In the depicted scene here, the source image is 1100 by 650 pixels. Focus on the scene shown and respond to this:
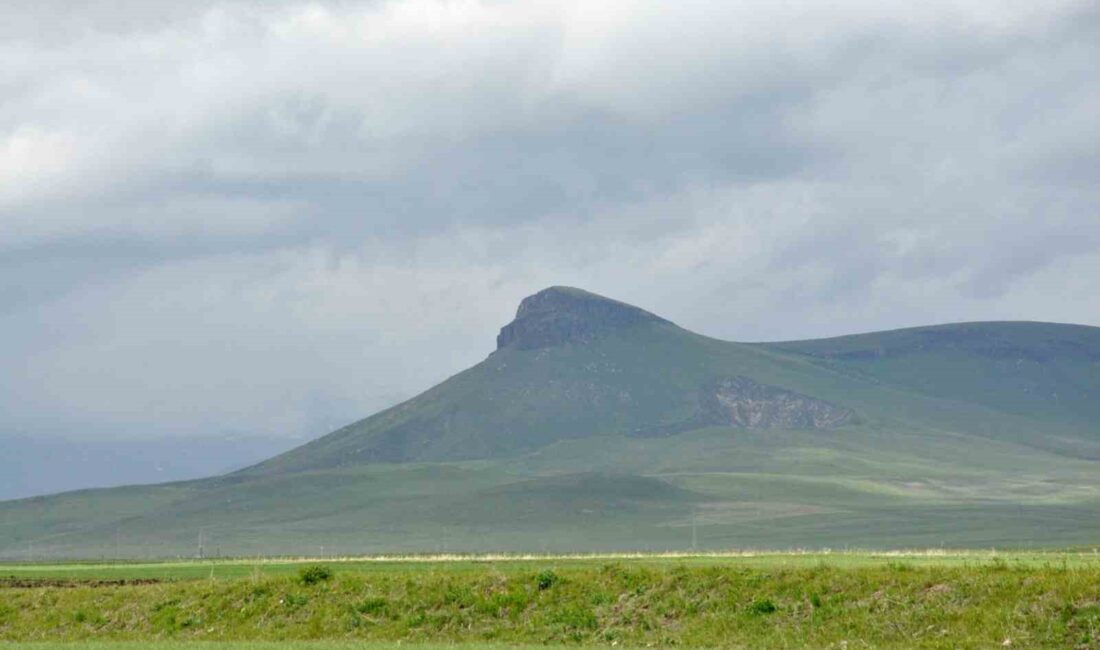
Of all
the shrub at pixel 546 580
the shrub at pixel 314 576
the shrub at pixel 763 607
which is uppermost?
the shrub at pixel 314 576

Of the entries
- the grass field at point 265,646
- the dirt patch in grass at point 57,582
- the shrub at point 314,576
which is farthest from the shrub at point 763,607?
the dirt patch in grass at point 57,582

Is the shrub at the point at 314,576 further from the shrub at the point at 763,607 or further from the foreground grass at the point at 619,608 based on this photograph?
the shrub at the point at 763,607

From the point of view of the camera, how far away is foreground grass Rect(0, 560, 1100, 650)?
4681 centimetres

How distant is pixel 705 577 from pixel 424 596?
34.2 ft

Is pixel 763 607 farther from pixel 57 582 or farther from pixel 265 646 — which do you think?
pixel 57 582

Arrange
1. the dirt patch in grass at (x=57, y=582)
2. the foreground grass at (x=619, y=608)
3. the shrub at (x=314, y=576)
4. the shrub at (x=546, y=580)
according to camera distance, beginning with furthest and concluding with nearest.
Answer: the dirt patch in grass at (x=57, y=582) < the shrub at (x=314, y=576) < the shrub at (x=546, y=580) < the foreground grass at (x=619, y=608)

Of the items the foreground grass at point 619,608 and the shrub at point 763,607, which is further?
the shrub at point 763,607

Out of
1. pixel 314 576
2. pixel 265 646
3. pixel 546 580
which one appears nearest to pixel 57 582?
pixel 314 576

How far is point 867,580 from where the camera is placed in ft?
169

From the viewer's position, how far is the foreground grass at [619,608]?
46.8m

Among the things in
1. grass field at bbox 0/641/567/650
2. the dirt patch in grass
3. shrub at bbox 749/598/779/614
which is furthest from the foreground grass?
the dirt patch in grass

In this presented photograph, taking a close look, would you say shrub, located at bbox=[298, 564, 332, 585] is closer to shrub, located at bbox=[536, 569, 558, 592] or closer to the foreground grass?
the foreground grass

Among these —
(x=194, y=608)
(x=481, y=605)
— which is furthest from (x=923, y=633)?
(x=194, y=608)

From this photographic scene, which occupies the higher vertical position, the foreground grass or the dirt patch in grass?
the dirt patch in grass
